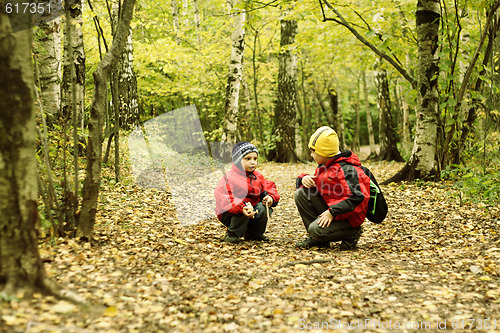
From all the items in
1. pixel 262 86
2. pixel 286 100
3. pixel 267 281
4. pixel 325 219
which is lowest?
pixel 267 281

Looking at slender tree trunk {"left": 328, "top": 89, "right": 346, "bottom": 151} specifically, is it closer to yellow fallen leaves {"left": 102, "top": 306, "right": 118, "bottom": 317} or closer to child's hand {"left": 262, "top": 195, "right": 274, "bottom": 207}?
child's hand {"left": 262, "top": 195, "right": 274, "bottom": 207}

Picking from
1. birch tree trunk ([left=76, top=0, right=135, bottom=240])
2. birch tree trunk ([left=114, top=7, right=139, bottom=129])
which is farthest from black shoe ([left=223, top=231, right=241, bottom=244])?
birch tree trunk ([left=114, top=7, right=139, bottom=129])

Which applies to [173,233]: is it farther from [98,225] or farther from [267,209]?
[267,209]

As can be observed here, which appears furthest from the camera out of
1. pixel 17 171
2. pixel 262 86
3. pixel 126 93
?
pixel 262 86

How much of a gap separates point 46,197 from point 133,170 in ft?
17.7

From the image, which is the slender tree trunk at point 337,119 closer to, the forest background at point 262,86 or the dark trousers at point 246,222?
the forest background at point 262,86

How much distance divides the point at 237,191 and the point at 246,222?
1.39 ft

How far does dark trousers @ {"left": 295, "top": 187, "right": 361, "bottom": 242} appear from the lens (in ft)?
13.6

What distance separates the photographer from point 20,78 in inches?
92.4

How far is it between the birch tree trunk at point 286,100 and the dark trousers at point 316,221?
391 inches

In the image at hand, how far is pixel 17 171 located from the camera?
93.4 inches

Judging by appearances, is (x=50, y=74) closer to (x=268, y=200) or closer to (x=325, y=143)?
(x=268, y=200)

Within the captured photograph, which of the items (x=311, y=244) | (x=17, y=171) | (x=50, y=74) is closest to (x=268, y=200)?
(x=311, y=244)

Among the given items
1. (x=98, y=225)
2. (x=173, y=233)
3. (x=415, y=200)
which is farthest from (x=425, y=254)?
(x=98, y=225)
